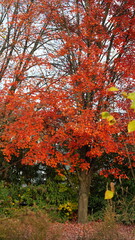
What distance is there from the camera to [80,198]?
12.4 metres

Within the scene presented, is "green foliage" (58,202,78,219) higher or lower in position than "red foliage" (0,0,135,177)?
lower

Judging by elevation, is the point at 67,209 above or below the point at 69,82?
below

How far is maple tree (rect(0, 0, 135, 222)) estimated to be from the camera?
34.8 ft

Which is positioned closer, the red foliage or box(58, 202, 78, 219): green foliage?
the red foliage

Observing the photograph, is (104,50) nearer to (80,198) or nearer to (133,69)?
(133,69)

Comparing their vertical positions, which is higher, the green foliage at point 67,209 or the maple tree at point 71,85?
the maple tree at point 71,85

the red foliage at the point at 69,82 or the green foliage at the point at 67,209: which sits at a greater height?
the red foliage at the point at 69,82

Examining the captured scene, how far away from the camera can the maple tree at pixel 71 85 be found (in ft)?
34.8

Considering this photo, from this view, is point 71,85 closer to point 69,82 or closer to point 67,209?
point 69,82

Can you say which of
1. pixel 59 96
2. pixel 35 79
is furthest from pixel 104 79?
pixel 35 79

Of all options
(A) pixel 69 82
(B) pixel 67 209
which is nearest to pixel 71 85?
(A) pixel 69 82

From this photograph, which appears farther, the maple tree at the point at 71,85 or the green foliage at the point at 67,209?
the green foliage at the point at 67,209

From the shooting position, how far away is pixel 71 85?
450 inches

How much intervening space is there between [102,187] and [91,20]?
6921 mm
